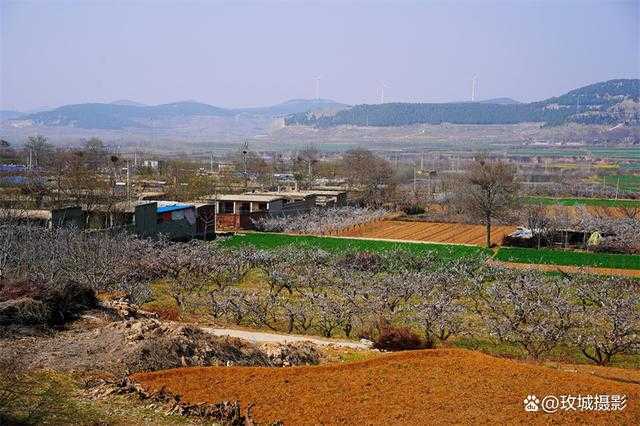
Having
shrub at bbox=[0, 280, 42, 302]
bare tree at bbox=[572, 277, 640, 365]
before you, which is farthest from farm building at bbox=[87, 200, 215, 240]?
bare tree at bbox=[572, 277, 640, 365]

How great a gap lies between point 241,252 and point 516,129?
183779 mm

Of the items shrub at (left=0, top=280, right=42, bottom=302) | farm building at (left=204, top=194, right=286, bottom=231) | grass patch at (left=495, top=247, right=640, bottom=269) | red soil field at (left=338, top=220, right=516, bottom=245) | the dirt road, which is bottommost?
grass patch at (left=495, top=247, right=640, bottom=269)

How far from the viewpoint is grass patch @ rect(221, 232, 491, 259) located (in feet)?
112

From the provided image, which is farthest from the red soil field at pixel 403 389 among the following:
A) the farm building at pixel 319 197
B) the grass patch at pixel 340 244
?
the farm building at pixel 319 197

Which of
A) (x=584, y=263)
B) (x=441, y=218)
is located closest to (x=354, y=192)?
(x=441, y=218)

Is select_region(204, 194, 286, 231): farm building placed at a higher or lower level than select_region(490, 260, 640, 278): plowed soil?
higher

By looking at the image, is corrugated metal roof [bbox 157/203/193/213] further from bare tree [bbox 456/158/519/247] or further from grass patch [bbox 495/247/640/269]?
bare tree [bbox 456/158/519/247]

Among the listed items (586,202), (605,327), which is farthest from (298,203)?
(605,327)

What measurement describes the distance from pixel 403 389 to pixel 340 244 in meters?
26.5

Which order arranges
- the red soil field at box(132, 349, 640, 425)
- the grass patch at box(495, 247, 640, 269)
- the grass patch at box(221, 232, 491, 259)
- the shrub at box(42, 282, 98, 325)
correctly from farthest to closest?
the grass patch at box(221, 232, 491, 259), the grass patch at box(495, 247, 640, 269), the shrub at box(42, 282, 98, 325), the red soil field at box(132, 349, 640, 425)

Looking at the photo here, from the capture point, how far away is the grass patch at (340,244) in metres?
34.2

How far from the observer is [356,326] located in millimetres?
17953

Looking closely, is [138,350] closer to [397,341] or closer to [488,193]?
[397,341]

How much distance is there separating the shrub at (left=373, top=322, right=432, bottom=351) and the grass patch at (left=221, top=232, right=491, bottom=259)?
688 inches
